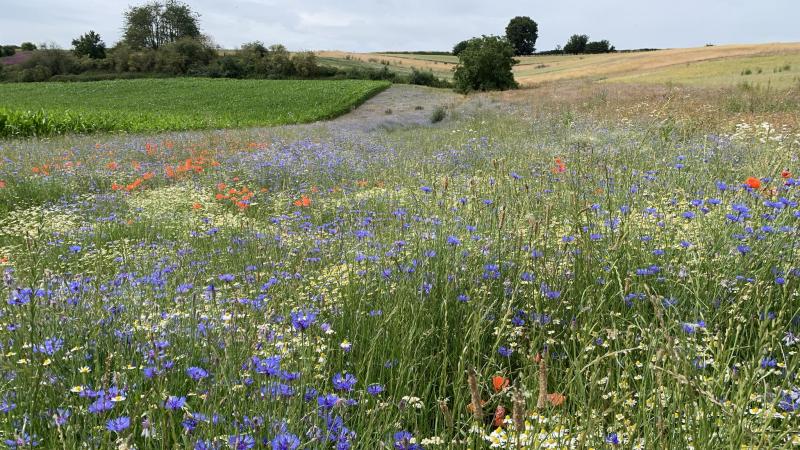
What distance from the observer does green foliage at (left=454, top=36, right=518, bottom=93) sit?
121ft

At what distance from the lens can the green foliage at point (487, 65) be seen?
3688cm

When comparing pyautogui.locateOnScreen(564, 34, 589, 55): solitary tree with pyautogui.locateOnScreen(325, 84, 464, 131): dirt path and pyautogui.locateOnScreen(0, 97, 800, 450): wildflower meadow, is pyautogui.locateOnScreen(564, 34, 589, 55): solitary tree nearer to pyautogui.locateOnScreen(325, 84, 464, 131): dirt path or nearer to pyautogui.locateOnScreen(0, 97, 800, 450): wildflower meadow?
pyautogui.locateOnScreen(325, 84, 464, 131): dirt path

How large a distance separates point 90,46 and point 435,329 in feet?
271

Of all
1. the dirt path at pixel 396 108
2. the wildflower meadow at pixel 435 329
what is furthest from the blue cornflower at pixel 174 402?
the dirt path at pixel 396 108

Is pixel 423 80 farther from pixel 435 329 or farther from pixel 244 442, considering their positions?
pixel 244 442

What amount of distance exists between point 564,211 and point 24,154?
12.2 meters

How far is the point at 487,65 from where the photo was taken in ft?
122

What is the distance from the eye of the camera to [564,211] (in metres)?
4.66

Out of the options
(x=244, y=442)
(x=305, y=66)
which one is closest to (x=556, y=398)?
(x=244, y=442)

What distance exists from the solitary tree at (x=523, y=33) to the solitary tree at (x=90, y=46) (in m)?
70.9

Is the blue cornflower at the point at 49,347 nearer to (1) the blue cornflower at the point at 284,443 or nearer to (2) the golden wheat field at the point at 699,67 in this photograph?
(1) the blue cornflower at the point at 284,443

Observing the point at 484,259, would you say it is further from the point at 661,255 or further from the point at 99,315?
the point at 99,315

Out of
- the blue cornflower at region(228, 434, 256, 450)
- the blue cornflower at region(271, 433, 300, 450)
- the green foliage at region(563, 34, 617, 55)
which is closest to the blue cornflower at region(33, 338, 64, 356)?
the blue cornflower at region(228, 434, 256, 450)

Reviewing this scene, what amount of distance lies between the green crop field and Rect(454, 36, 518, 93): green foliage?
689 centimetres
